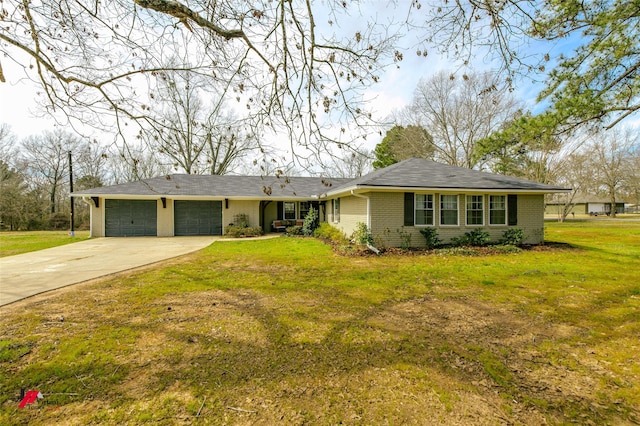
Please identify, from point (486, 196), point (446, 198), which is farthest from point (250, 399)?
point (486, 196)

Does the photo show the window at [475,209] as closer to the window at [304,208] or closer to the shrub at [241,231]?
the window at [304,208]

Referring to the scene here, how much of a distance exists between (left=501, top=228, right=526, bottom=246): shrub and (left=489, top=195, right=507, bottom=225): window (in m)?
0.44

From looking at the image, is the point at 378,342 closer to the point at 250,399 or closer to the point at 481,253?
the point at 250,399

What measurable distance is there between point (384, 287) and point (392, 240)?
5102 mm

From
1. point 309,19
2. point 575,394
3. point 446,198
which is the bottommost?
point 575,394

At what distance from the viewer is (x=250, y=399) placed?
→ 90.4 inches

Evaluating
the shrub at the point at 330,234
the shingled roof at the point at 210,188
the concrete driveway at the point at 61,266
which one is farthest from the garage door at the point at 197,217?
the shrub at the point at 330,234

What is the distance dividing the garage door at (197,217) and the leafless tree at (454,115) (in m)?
19.5

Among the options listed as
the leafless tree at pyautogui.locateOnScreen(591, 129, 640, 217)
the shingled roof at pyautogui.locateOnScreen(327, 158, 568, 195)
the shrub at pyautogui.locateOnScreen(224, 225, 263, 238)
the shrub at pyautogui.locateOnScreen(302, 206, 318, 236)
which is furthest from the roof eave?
the leafless tree at pyautogui.locateOnScreen(591, 129, 640, 217)

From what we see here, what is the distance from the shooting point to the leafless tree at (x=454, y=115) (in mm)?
23727

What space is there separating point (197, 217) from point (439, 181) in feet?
43.3

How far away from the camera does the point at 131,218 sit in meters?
15.4

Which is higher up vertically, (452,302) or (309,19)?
(309,19)

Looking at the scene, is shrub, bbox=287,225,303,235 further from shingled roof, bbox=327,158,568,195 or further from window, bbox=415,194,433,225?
window, bbox=415,194,433,225
